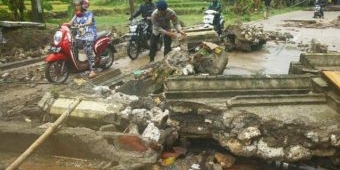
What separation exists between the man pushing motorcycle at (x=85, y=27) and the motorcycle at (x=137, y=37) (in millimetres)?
1992

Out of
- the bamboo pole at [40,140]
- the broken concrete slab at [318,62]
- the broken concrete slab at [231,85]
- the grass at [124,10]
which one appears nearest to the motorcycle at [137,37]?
the bamboo pole at [40,140]

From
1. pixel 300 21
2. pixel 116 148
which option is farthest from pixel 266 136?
pixel 300 21

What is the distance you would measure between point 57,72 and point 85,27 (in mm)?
1125

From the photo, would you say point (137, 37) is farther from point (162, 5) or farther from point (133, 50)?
point (162, 5)

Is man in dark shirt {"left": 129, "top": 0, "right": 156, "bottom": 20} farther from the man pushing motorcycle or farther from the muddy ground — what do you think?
the man pushing motorcycle

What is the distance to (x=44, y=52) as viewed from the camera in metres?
12.6

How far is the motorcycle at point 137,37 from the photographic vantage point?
10688 mm

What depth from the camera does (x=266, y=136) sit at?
4.70m

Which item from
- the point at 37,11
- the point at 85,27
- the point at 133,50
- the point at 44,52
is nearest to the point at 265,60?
the point at 133,50

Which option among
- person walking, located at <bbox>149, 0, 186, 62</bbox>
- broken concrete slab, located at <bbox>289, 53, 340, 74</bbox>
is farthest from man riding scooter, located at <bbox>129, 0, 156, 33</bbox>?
broken concrete slab, located at <bbox>289, 53, 340, 74</bbox>

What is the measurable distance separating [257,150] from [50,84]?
5189mm

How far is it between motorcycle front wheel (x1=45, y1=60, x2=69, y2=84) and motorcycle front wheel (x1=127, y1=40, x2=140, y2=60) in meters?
2.50

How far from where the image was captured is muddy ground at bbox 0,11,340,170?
6438mm

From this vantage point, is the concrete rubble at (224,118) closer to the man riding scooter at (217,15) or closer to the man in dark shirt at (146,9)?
the man in dark shirt at (146,9)
